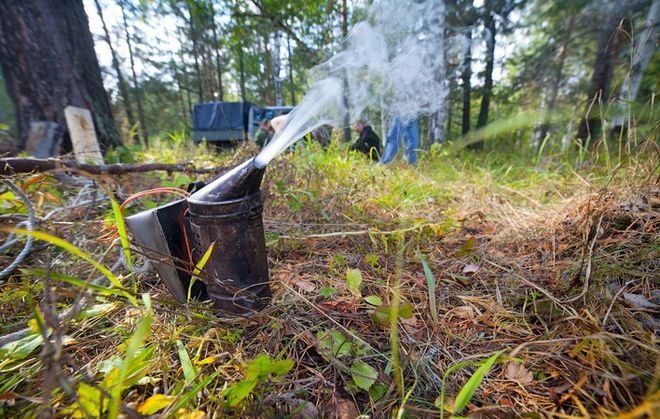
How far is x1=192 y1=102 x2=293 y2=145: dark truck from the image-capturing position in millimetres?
9180

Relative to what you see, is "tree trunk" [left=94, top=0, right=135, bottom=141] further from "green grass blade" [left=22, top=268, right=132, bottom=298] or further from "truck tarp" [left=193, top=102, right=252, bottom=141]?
"green grass blade" [left=22, top=268, right=132, bottom=298]

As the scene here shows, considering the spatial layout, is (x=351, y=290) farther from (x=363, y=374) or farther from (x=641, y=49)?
(x=641, y=49)

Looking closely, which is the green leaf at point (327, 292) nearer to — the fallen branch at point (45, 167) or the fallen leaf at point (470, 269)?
the fallen leaf at point (470, 269)

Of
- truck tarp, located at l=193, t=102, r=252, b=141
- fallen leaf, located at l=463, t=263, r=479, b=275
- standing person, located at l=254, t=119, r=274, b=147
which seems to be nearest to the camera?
fallen leaf, located at l=463, t=263, r=479, b=275

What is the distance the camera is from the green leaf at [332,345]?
917 mm

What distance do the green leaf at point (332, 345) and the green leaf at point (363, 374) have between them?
0.06m

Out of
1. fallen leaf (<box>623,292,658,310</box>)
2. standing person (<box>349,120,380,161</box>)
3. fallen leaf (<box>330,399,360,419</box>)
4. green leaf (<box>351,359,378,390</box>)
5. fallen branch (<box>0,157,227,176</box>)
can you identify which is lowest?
fallen leaf (<box>330,399,360,419</box>)

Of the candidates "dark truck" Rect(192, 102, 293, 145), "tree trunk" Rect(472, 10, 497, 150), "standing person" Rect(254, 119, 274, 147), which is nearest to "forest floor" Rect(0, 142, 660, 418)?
"standing person" Rect(254, 119, 274, 147)

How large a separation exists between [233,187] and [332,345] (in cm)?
71

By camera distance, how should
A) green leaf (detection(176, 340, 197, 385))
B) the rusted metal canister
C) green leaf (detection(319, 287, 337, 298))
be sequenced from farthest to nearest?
1. green leaf (detection(319, 287, 337, 298))
2. the rusted metal canister
3. green leaf (detection(176, 340, 197, 385))

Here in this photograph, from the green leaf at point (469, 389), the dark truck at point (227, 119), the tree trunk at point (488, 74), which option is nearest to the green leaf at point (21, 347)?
the green leaf at point (469, 389)

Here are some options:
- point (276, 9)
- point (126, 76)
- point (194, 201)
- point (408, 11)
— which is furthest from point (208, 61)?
point (194, 201)

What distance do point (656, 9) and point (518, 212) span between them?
3004 mm

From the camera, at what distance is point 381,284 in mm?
1308
